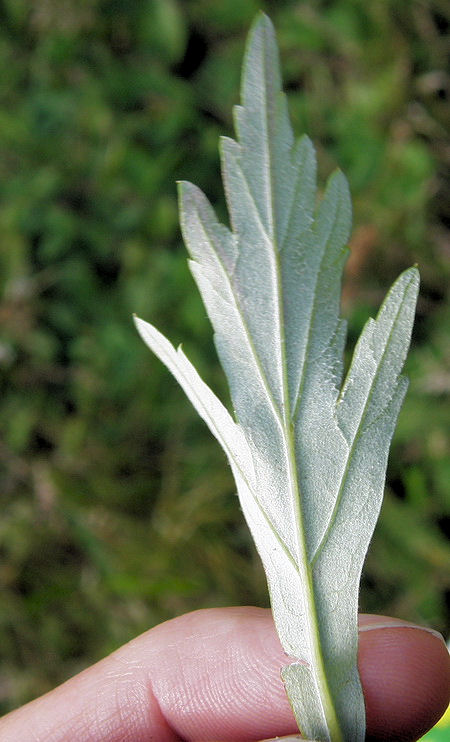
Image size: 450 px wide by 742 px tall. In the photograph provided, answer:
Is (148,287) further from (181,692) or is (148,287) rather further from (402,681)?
(402,681)

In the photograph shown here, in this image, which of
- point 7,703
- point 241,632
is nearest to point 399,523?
point 241,632

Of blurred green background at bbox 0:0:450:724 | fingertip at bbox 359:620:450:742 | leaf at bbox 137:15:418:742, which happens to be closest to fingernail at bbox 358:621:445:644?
fingertip at bbox 359:620:450:742

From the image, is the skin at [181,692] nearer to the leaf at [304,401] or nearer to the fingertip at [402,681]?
the fingertip at [402,681]

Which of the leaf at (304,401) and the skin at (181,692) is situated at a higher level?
the leaf at (304,401)

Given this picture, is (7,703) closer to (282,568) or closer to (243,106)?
(282,568)

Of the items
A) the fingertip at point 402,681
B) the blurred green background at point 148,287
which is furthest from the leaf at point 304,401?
the blurred green background at point 148,287

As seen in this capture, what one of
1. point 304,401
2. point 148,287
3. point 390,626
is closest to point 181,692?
point 390,626

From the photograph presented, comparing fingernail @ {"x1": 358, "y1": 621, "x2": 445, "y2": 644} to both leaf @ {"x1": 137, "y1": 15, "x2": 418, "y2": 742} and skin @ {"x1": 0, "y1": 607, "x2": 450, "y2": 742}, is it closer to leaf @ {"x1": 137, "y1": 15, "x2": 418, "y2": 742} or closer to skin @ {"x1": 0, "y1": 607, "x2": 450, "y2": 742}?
skin @ {"x1": 0, "y1": 607, "x2": 450, "y2": 742}
